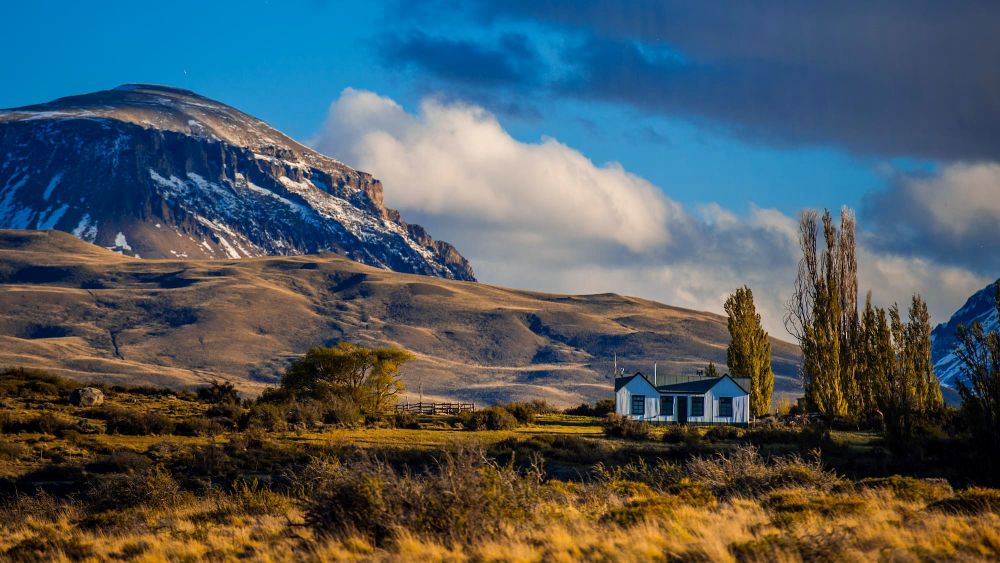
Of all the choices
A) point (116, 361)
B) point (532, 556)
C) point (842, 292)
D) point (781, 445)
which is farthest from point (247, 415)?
point (116, 361)

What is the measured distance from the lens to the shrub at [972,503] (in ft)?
64.7

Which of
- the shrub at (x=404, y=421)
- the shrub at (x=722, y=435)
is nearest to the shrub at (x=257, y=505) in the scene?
the shrub at (x=722, y=435)

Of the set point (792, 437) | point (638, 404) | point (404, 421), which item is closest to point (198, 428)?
point (404, 421)

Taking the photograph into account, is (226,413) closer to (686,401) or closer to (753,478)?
(686,401)

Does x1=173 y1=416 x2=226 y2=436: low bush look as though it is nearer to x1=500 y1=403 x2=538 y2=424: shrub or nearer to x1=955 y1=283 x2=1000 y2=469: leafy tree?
x1=500 y1=403 x2=538 y2=424: shrub

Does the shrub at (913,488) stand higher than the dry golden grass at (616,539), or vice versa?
the shrub at (913,488)

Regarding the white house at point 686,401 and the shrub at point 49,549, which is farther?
the white house at point 686,401

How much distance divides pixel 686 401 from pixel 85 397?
37.9 m

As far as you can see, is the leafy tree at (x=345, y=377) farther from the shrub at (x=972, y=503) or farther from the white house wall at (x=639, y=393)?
the shrub at (x=972, y=503)

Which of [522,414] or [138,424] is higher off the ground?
[522,414]

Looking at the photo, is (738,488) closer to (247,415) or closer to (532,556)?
(532,556)

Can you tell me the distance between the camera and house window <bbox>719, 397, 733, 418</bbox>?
6906 cm

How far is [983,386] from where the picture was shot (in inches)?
1244

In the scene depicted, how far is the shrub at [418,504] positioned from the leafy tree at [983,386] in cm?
1878
